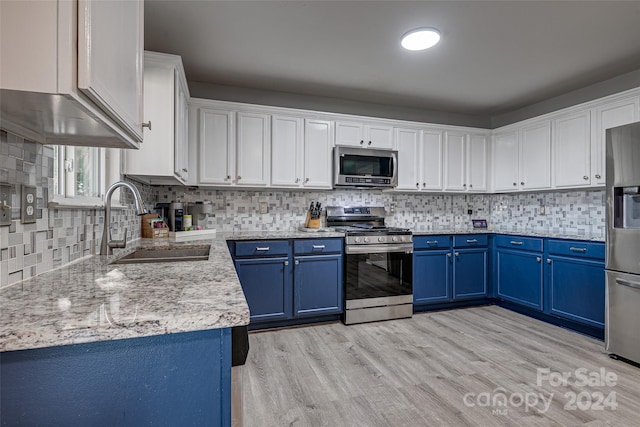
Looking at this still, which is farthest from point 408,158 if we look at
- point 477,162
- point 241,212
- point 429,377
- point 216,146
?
point 429,377

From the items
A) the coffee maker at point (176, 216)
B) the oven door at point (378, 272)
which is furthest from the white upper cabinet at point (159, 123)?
the oven door at point (378, 272)

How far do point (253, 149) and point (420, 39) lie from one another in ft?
5.68

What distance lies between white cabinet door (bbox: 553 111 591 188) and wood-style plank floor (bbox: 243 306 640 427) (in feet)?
4.75

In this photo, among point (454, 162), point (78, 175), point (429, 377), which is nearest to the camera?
point (78, 175)

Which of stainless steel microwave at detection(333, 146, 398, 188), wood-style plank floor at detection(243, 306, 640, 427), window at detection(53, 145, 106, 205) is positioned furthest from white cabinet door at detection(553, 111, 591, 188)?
window at detection(53, 145, 106, 205)

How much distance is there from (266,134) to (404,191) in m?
1.68

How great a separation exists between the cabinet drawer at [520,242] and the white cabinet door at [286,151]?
7.68 feet

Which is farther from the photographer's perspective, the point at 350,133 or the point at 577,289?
the point at 350,133

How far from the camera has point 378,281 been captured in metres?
3.23

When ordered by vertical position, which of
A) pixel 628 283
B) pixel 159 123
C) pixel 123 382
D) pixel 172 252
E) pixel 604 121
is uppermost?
pixel 604 121

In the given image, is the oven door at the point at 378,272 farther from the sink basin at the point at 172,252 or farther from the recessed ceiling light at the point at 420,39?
the recessed ceiling light at the point at 420,39

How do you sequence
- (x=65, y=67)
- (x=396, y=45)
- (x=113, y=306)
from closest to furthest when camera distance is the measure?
(x=65, y=67)
(x=113, y=306)
(x=396, y=45)

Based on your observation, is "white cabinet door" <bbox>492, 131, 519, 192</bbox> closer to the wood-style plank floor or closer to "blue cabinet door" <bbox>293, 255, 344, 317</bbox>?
the wood-style plank floor

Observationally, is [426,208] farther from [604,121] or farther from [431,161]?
[604,121]
